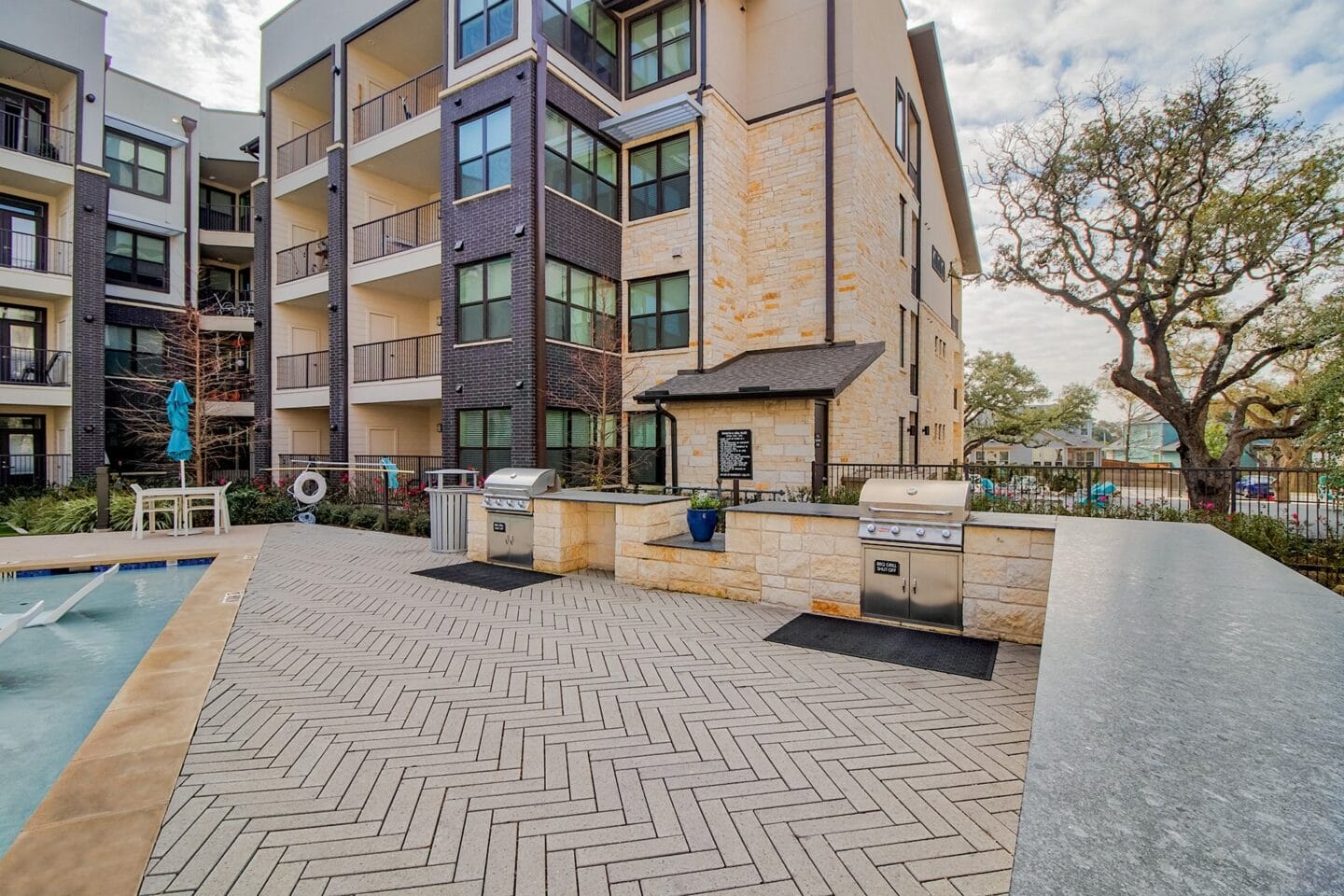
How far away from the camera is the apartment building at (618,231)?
12.6 meters

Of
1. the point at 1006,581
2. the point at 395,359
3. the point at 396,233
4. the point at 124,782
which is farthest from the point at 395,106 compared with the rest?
the point at 1006,581

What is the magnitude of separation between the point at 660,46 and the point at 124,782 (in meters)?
16.2

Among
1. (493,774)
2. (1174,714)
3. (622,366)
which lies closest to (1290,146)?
(622,366)

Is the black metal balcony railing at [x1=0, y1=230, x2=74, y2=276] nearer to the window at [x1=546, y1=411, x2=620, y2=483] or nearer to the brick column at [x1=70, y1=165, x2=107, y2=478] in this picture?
the brick column at [x1=70, y1=165, x2=107, y2=478]

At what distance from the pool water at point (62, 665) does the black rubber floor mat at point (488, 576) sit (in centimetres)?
285

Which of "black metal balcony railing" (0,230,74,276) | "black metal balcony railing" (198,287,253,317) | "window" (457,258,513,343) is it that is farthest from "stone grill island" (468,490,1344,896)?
"black metal balcony railing" (198,287,253,317)

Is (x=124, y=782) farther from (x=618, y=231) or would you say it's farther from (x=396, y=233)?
(x=396, y=233)

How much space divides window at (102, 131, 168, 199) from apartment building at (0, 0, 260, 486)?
32mm

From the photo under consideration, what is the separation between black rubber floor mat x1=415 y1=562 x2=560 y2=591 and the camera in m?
7.28

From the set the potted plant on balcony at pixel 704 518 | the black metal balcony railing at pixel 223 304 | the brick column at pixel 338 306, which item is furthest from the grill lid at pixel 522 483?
the black metal balcony railing at pixel 223 304

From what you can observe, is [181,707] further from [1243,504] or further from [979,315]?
[979,315]

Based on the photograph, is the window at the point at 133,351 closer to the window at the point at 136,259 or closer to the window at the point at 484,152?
the window at the point at 136,259

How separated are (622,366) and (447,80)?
756 cm

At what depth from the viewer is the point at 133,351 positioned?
19.2 m
